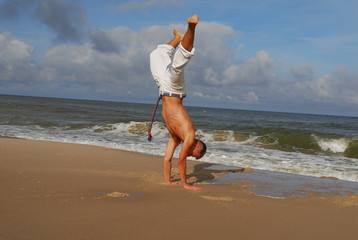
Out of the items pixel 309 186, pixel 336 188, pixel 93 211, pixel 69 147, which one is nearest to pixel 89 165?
pixel 69 147

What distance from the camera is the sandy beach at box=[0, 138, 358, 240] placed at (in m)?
2.78

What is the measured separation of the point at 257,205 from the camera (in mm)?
3871

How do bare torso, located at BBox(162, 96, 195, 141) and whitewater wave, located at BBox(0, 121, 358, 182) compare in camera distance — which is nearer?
bare torso, located at BBox(162, 96, 195, 141)

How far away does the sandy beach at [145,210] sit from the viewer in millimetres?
2783

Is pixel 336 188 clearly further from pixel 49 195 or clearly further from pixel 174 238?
pixel 49 195

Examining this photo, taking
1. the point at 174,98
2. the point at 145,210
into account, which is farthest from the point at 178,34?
the point at 145,210

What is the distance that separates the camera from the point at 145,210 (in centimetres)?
338

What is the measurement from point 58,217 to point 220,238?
1.40 m

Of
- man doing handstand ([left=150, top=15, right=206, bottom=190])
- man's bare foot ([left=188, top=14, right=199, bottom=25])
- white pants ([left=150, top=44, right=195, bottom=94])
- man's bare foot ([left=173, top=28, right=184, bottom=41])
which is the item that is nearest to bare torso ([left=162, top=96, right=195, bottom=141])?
man doing handstand ([left=150, top=15, right=206, bottom=190])

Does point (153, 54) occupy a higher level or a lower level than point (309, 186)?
higher

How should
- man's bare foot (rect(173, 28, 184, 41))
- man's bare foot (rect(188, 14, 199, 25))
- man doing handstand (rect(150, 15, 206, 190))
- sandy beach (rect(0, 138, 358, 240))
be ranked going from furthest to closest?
man's bare foot (rect(173, 28, 184, 41)) → man doing handstand (rect(150, 15, 206, 190)) → man's bare foot (rect(188, 14, 199, 25)) → sandy beach (rect(0, 138, 358, 240))

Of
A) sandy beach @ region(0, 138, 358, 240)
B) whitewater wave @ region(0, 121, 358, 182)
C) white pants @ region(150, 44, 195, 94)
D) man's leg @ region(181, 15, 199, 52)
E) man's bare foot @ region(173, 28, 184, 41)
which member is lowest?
whitewater wave @ region(0, 121, 358, 182)

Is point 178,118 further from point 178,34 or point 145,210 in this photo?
point 145,210

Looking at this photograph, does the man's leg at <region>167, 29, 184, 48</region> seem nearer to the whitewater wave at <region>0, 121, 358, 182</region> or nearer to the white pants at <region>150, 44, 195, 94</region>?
the white pants at <region>150, 44, 195, 94</region>
